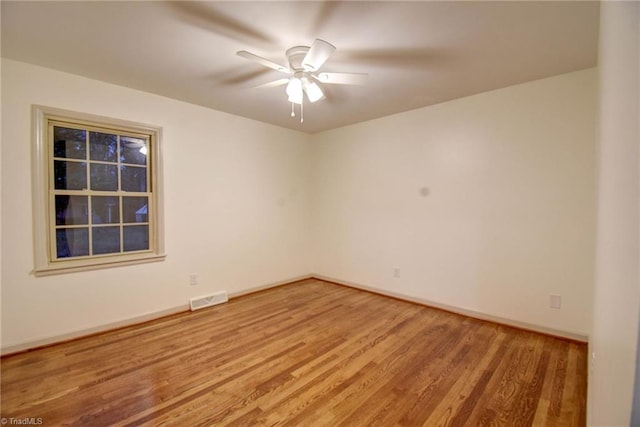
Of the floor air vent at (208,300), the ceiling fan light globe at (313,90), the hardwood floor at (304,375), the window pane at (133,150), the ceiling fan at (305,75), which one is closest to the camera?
the hardwood floor at (304,375)

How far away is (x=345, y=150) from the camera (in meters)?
4.39

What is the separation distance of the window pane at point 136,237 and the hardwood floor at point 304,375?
89cm

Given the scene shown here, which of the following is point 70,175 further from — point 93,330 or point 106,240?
point 93,330

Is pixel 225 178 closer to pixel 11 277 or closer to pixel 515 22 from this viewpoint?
pixel 11 277

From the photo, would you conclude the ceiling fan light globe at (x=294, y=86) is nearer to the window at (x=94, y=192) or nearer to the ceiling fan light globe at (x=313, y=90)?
the ceiling fan light globe at (x=313, y=90)

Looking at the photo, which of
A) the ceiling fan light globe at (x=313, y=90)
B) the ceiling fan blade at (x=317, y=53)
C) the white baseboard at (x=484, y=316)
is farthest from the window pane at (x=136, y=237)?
the white baseboard at (x=484, y=316)

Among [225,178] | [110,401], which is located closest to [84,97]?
[225,178]

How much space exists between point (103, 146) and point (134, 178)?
0.42 meters

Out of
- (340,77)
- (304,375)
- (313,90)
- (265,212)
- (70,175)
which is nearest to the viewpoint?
(304,375)

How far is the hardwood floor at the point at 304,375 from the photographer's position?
1.70m

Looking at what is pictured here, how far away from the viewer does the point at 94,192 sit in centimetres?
281

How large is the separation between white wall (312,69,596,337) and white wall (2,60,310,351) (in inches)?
45.7

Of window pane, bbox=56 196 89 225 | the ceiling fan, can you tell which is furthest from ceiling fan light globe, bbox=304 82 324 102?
window pane, bbox=56 196 89 225

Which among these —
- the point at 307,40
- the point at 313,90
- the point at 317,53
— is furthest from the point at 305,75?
the point at 317,53
